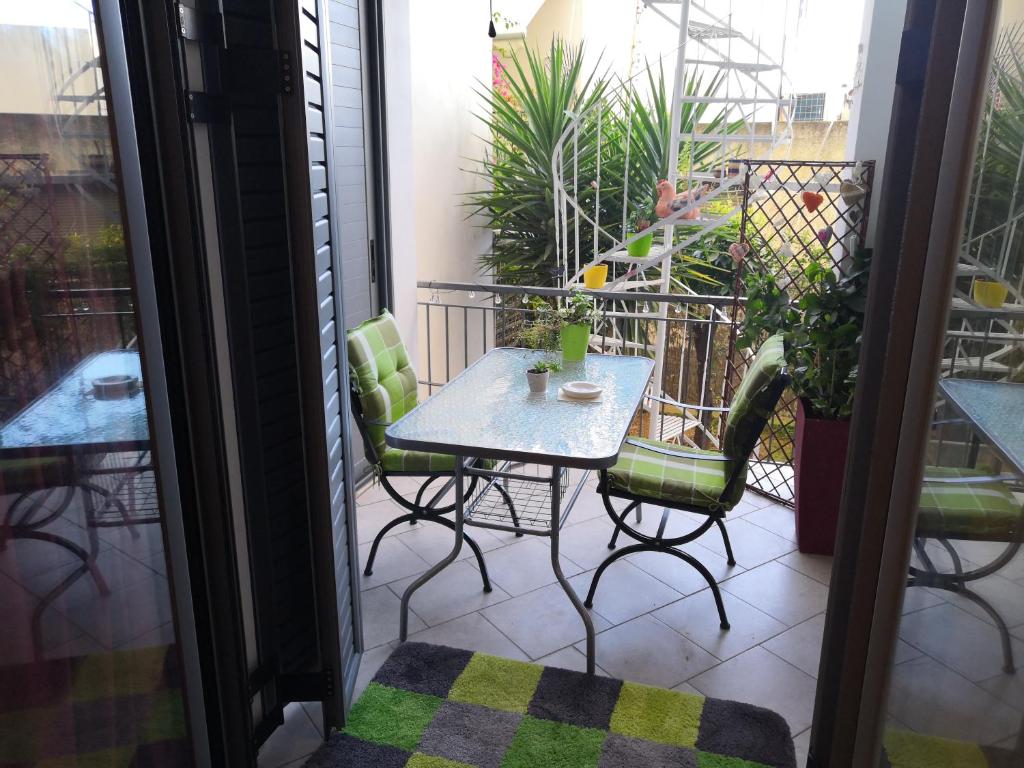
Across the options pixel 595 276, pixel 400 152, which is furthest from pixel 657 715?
pixel 400 152

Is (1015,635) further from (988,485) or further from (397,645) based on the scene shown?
(397,645)

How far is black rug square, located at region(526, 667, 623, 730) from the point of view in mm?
2162

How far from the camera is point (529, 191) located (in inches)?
207

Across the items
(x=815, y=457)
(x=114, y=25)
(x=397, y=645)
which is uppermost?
(x=114, y=25)

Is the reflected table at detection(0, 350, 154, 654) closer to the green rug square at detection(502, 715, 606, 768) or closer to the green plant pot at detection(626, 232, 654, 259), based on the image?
the green rug square at detection(502, 715, 606, 768)

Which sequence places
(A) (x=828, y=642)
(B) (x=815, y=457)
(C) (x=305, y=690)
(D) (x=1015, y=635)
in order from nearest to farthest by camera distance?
1. (D) (x=1015, y=635)
2. (A) (x=828, y=642)
3. (C) (x=305, y=690)
4. (B) (x=815, y=457)

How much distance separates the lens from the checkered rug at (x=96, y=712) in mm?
1084

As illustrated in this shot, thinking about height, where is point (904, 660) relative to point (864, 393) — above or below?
below

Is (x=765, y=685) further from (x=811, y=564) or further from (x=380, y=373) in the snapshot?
(x=380, y=373)

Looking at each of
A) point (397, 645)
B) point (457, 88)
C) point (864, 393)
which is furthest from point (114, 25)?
point (457, 88)

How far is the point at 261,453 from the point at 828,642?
1315 millimetres

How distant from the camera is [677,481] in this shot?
2.50 meters

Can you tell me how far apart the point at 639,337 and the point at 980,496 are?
4.32 meters

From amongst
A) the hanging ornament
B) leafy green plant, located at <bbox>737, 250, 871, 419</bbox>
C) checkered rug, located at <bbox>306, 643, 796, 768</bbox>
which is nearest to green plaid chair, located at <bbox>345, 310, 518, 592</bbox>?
checkered rug, located at <bbox>306, 643, 796, 768</bbox>
